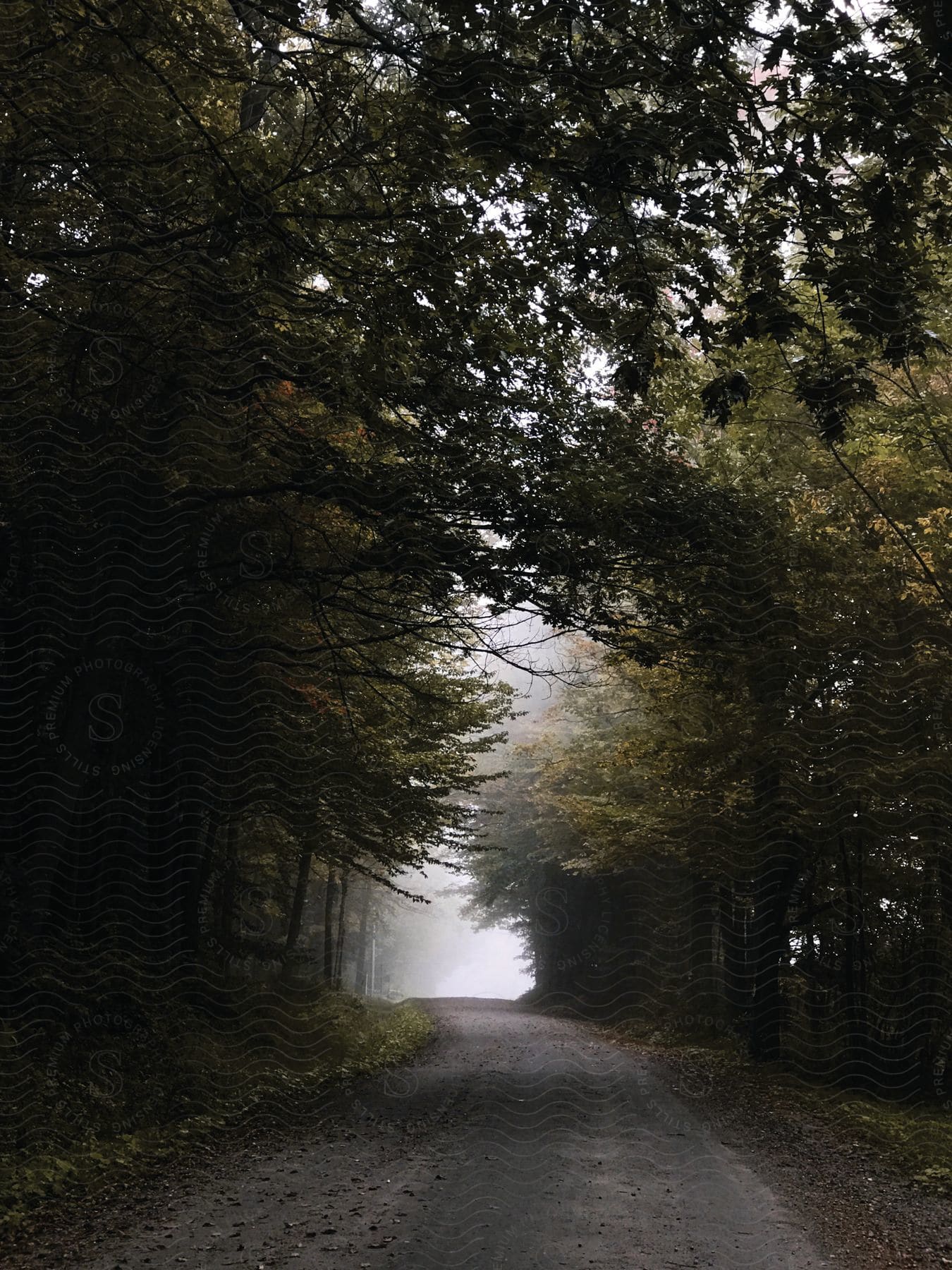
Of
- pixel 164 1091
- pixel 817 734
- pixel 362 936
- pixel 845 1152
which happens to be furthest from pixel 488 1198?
pixel 362 936

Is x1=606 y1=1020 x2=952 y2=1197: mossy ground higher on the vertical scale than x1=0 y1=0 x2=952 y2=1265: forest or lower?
lower

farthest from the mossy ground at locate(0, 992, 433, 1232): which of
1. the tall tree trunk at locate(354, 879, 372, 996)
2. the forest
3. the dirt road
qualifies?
the tall tree trunk at locate(354, 879, 372, 996)

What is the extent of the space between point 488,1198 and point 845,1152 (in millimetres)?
4529

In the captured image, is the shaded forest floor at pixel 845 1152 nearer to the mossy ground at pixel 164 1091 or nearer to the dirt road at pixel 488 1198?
the dirt road at pixel 488 1198

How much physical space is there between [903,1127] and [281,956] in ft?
29.3

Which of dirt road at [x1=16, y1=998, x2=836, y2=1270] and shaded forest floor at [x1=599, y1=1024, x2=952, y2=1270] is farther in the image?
shaded forest floor at [x1=599, y1=1024, x2=952, y2=1270]

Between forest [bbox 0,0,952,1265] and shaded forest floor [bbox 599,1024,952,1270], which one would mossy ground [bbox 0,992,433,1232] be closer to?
forest [bbox 0,0,952,1265]

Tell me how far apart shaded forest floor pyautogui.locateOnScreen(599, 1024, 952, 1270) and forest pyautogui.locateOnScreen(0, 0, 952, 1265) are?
606 millimetres

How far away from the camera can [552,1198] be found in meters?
6.87

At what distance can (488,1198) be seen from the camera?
676 cm

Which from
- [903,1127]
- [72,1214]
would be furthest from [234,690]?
[903,1127]

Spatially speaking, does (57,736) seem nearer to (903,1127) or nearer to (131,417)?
(131,417)

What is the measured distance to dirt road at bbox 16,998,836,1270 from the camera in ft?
18.4

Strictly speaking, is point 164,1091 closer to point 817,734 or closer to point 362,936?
point 817,734
